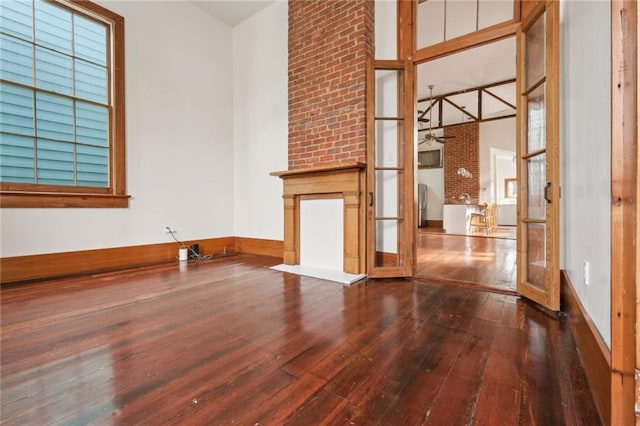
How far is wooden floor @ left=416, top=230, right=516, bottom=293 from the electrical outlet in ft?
3.65

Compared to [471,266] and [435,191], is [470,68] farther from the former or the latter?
[471,266]

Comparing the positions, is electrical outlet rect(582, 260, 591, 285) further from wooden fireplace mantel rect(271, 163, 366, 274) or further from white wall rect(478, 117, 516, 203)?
white wall rect(478, 117, 516, 203)

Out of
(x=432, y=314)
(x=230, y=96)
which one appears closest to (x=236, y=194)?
(x=230, y=96)

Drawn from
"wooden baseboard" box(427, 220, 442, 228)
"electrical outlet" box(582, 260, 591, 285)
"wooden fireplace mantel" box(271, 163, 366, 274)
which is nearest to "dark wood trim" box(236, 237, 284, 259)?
"wooden fireplace mantel" box(271, 163, 366, 274)

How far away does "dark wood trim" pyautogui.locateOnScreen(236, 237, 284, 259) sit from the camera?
4.16 m

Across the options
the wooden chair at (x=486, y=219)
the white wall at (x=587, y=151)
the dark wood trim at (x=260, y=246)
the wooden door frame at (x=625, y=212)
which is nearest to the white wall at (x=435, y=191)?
the wooden chair at (x=486, y=219)

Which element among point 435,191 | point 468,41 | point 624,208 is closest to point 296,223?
point 468,41

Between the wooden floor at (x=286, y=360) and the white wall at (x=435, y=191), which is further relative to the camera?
the white wall at (x=435, y=191)

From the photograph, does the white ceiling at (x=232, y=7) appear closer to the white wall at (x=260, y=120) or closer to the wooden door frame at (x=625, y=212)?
the white wall at (x=260, y=120)

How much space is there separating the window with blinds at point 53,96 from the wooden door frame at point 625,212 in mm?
4185

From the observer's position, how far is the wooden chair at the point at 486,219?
764cm

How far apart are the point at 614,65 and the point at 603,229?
759mm

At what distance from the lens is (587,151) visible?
144 centimetres

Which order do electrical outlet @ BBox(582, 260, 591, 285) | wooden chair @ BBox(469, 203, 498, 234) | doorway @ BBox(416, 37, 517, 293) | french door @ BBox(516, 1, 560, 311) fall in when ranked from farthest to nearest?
wooden chair @ BBox(469, 203, 498, 234) → doorway @ BBox(416, 37, 517, 293) → french door @ BBox(516, 1, 560, 311) → electrical outlet @ BBox(582, 260, 591, 285)
